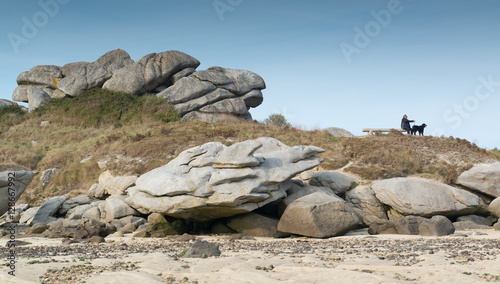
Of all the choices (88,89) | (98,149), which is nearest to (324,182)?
(98,149)

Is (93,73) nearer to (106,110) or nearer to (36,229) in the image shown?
(106,110)

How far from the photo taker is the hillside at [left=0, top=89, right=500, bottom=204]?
2381 centimetres

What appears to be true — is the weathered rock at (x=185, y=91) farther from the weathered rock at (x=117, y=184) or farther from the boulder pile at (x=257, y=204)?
the boulder pile at (x=257, y=204)

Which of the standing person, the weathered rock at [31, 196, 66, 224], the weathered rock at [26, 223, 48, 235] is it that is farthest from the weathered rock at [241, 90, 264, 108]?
the weathered rock at [26, 223, 48, 235]

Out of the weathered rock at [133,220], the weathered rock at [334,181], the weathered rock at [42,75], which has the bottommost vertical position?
the weathered rock at [133,220]

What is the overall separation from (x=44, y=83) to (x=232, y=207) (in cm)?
4132

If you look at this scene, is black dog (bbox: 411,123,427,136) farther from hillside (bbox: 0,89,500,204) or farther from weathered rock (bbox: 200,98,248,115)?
weathered rock (bbox: 200,98,248,115)

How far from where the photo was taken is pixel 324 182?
67.3 ft

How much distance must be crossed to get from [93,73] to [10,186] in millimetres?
30806

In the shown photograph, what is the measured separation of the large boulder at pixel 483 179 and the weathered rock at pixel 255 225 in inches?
465

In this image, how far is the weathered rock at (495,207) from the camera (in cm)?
1883

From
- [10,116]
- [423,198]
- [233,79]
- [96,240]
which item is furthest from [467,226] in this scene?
[10,116]

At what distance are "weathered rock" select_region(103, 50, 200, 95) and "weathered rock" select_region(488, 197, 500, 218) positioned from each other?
32.3m

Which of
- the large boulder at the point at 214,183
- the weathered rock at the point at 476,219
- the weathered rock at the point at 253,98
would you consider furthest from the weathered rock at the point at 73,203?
the weathered rock at the point at 253,98
